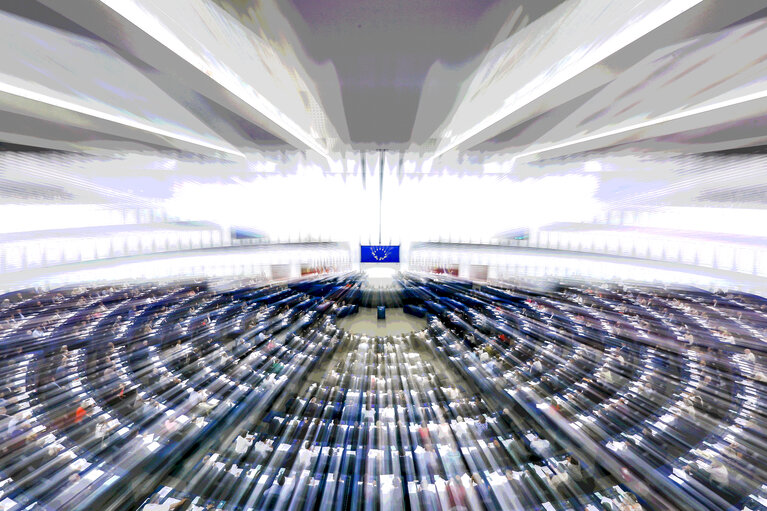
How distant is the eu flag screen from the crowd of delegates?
1632 millimetres

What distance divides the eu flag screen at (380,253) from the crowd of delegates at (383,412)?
1632 mm

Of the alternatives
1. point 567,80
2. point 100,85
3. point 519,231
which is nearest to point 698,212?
point 519,231

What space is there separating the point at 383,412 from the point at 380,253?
3.21 metres

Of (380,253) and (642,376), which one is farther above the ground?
(380,253)

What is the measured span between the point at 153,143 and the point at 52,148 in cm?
103

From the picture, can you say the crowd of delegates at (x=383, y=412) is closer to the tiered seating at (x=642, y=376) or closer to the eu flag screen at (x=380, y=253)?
the tiered seating at (x=642, y=376)

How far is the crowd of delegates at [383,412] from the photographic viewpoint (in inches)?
64.2

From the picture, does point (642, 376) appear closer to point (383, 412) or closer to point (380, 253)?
point (383, 412)

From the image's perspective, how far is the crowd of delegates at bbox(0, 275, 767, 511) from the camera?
5.35 feet

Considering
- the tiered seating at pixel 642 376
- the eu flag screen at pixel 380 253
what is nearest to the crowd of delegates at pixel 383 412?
the tiered seating at pixel 642 376

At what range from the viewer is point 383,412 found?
259 cm

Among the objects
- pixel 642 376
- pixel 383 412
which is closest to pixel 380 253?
pixel 383 412

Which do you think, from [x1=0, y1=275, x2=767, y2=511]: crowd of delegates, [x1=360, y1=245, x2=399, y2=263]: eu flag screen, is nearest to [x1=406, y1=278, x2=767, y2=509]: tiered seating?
[x1=0, y1=275, x2=767, y2=511]: crowd of delegates

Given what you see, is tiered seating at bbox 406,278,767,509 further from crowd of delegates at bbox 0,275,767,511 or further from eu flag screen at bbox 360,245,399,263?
eu flag screen at bbox 360,245,399,263
